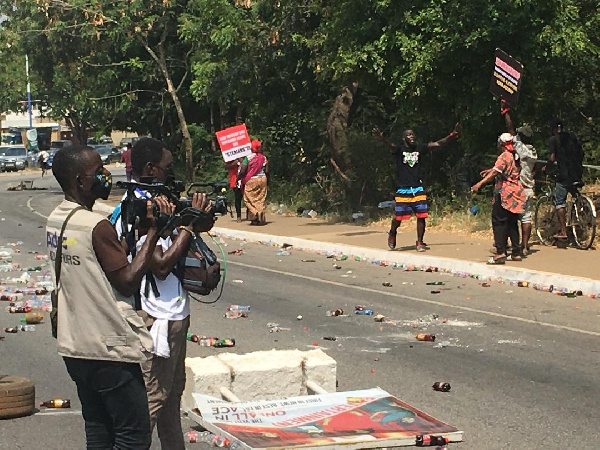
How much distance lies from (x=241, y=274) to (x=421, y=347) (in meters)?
6.68

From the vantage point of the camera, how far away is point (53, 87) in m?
52.0

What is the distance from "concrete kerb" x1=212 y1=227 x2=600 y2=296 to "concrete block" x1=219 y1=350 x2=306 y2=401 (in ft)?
21.8

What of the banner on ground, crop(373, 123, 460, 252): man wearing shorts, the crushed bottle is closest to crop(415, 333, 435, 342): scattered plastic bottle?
the crushed bottle

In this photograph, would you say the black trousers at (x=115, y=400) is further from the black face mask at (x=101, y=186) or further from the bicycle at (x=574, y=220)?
the bicycle at (x=574, y=220)

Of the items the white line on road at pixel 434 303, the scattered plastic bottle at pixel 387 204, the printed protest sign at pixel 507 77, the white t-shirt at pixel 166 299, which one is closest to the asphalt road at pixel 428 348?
the white line on road at pixel 434 303

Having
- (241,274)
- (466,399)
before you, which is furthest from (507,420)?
(241,274)

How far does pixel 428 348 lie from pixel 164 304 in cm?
534

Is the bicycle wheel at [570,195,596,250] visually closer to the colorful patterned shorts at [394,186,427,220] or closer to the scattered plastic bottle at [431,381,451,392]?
the colorful patterned shorts at [394,186,427,220]

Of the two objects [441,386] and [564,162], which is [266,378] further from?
[564,162]

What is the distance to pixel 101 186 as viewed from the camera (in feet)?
17.3

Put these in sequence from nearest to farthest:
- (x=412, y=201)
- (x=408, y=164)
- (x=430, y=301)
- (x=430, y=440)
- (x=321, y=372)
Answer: (x=430, y=440), (x=321, y=372), (x=430, y=301), (x=408, y=164), (x=412, y=201)

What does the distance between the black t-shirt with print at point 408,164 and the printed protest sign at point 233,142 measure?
8237 millimetres

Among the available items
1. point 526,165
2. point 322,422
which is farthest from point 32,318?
point 526,165

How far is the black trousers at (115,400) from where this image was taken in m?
5.05
